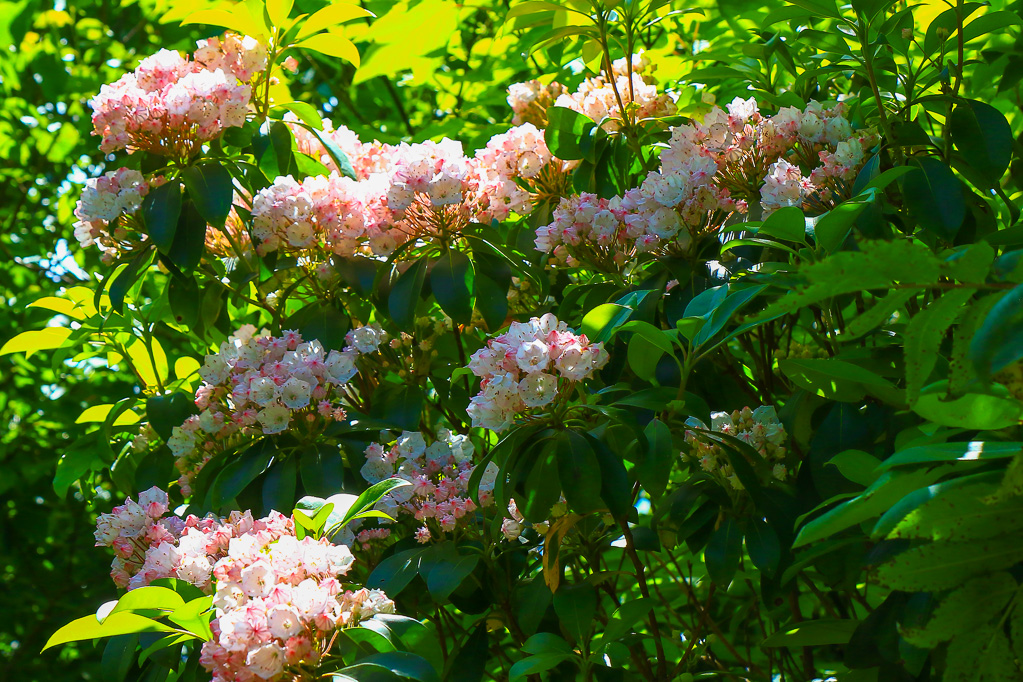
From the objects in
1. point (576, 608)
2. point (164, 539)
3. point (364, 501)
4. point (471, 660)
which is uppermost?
point (364, 501)

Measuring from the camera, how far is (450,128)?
2645mm

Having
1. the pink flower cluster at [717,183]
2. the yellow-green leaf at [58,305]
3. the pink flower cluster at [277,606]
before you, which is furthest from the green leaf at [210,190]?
the pink flower cluster at [277,606]

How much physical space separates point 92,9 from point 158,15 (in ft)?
3.54

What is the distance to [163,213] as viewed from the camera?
1960mm

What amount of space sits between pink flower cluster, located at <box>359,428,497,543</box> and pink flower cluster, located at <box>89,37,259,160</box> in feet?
2.84

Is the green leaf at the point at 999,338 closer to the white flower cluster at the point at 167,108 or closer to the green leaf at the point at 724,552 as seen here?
the green leaf at the point at 724,552

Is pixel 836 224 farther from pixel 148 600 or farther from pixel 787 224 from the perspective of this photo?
pixel 148 600

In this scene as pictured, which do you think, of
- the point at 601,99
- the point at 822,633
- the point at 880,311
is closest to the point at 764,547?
the point at 822,633

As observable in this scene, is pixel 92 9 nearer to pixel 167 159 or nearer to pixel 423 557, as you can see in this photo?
pixel 167 159

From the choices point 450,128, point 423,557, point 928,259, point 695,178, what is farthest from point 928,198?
point 450,128

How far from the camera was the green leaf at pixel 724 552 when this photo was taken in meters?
1.55

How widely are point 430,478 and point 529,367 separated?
1.89 ft

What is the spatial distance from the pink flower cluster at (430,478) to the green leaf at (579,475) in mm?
275

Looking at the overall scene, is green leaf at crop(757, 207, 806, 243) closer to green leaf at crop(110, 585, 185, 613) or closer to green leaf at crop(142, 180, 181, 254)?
green leaf at crop(110, 585, 185, 613)
